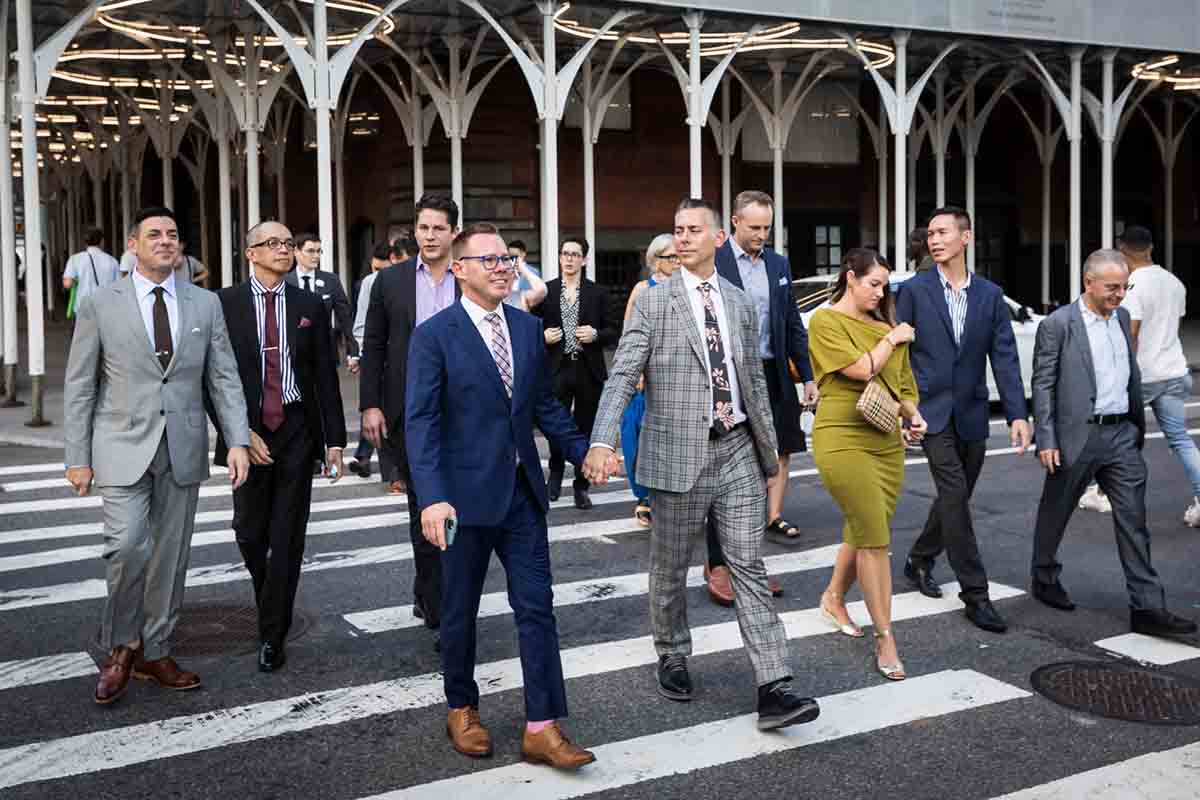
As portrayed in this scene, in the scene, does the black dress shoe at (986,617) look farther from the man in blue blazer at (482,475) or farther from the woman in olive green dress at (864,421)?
the man in blue blazer at (482,475)

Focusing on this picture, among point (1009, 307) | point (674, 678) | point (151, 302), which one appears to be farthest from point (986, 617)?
point (1009, 307)

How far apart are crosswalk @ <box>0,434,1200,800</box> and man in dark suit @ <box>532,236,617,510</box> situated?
1876mm

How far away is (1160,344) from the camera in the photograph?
29.7 feet

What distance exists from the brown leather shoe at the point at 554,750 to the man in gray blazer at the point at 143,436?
179 centimetres

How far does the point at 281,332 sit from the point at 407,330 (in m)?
0.60

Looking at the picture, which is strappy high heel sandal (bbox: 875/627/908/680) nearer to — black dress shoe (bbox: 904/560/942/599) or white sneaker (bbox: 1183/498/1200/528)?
black dress shoe (bbox: 904/560/942/599)

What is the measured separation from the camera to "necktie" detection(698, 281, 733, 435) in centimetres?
549

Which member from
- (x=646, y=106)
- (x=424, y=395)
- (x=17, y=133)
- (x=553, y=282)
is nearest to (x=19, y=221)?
(x=17, y=133)

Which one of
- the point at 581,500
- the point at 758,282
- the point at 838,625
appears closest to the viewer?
the point at 838,625

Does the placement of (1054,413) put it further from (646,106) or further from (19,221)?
(19,221)

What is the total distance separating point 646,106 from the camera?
28.2 meters

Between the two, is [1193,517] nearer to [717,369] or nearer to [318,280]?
[717,369]

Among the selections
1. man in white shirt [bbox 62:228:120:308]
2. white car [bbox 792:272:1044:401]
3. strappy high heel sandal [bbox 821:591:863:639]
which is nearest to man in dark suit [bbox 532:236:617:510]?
strappy high heel sandal [bbox 821:591:863:639]

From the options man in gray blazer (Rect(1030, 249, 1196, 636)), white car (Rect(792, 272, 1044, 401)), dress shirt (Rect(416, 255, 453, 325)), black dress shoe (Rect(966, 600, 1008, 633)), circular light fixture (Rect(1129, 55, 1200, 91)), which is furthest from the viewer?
circular light fixture (Rect(1129, 55, 1200, 91))
